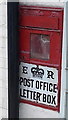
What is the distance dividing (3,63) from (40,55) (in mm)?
622

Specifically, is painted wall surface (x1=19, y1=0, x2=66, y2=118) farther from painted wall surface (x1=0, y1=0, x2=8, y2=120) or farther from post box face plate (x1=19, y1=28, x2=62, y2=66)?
painted wall surface (x1=0, y1=0, x2=8, y2=120)

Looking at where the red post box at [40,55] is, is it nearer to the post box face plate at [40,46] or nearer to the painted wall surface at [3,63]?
the post box face plate at [40,46]

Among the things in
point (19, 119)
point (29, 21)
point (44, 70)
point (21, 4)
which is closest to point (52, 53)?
point (44, 70)

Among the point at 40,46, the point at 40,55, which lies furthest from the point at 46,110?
the point at 40,46

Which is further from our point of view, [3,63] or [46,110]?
[3,63]

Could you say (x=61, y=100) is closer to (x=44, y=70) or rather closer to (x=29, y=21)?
(x=44, y=70)

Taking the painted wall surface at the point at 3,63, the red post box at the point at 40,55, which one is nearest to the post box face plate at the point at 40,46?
the red post box at the point at 40,55

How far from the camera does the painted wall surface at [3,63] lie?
435 cm

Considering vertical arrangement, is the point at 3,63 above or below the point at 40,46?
below

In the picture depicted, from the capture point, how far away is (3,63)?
4504 millimetres

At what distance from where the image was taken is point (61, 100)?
421cm

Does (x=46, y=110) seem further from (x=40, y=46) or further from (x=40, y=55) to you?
(x=40, y=46)

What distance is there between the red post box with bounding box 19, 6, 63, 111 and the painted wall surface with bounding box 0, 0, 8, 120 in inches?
9.2

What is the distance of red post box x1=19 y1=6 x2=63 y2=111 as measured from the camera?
4.10 metres
